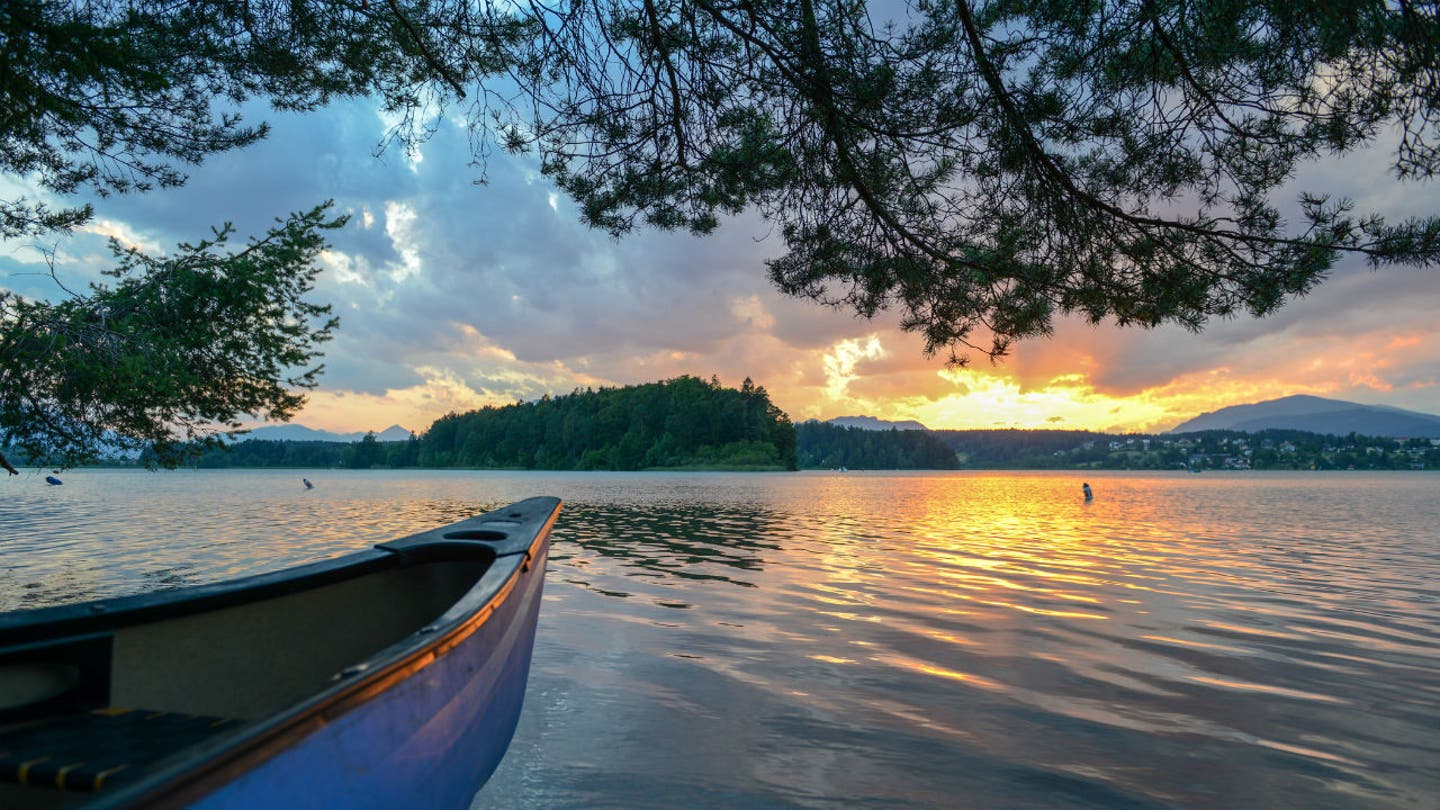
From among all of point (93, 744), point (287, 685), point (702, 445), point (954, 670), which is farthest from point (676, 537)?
point (702, 445)

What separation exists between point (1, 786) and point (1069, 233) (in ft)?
22.0

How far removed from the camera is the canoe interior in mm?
2430

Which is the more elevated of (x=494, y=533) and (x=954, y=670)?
(x=494, y=533)

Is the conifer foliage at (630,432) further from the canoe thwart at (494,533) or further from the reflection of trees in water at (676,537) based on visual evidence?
Result: the canoe thwart at (494,533)

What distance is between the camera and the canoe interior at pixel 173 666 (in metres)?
2.43

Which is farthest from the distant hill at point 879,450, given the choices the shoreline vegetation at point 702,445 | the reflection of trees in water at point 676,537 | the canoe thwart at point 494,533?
the canoe thwart at point 494,533

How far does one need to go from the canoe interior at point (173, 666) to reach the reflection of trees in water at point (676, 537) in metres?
5.93

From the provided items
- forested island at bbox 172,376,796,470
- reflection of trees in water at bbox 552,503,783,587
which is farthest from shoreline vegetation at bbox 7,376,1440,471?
reflection of trees in water at bbox 552,503,783,587

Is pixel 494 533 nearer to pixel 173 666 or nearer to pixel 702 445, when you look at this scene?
pixel 173 666

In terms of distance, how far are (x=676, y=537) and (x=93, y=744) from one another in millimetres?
12840

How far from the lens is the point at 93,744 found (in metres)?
2.54

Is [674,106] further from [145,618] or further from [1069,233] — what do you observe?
[145,618]

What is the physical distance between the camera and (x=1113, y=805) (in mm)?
3383

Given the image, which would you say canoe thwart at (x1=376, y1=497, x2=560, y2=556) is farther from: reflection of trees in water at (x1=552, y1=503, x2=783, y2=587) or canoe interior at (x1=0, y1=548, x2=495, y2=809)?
reflection of trees in water at (x1=552, y1=503, x2=783, y2=587)
